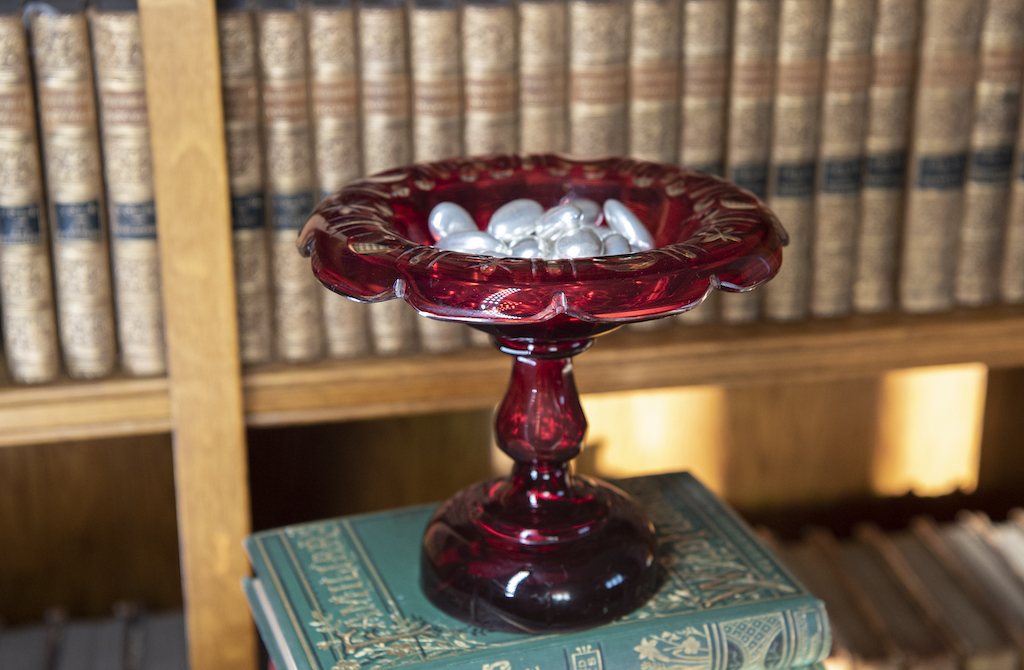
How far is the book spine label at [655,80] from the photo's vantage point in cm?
87

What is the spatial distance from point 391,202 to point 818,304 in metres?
0.50

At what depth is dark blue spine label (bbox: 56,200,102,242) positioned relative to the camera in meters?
0.84

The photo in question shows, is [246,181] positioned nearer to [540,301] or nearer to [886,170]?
[540,301]

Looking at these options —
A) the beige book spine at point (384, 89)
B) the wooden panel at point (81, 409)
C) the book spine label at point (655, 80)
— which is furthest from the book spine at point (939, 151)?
the wooden panel at point (81, 409)

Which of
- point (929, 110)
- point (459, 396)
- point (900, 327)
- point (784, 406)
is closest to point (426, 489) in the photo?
point (459, 396)

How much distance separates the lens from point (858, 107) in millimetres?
933

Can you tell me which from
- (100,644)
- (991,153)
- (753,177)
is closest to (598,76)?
(753,177)

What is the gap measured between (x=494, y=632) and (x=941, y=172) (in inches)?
24.2

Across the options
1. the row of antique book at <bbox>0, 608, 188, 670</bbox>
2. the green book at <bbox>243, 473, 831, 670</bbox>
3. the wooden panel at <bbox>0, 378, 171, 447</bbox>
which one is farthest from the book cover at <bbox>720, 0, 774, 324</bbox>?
the row of antique book at <bbox>0, 608, 188, 670</bbox>

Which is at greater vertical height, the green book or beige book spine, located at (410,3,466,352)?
beige book spine, located at (410,3,466,352)

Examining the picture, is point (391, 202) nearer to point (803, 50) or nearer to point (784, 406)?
point (803, 50)

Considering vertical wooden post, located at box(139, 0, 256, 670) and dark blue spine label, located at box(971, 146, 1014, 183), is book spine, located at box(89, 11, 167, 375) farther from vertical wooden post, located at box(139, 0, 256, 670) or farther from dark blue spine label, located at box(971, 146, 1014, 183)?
dark blue spine label, located at box(971, 146, 1014, 183)

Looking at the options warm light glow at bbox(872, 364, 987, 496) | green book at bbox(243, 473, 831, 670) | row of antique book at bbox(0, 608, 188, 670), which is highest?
green book at bbox(243, 473, 831, 670)

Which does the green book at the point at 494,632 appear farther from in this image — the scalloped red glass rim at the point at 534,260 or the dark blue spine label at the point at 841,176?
the dark blue spine label at the point at 841,176
